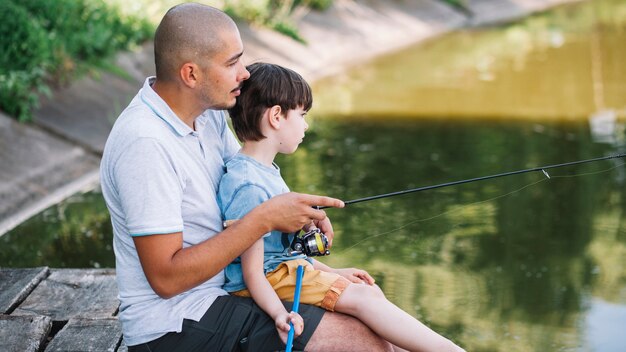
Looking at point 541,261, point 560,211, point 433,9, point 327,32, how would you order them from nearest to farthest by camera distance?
1. point 541,261
2. point 560,211
3. point 327,32
4. point 433,9

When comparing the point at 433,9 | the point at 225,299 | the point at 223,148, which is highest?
the point at 223,148

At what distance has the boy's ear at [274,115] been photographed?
2.93 m

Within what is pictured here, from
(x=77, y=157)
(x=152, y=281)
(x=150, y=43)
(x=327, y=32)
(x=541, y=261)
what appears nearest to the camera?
(x=152, y=281)

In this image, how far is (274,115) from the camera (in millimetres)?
2941

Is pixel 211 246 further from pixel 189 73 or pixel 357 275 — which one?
pixel 357 275

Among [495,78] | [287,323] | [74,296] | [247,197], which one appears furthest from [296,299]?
[495,78]

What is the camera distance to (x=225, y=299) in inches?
109

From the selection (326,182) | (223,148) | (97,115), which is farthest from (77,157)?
(223,148)

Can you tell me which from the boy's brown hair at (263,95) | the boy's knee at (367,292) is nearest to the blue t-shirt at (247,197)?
the boy's brown hair at (263,95)

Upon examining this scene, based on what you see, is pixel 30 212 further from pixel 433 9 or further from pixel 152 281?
pixel 433 9

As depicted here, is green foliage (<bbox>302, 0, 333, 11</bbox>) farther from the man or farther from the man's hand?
the man's hand

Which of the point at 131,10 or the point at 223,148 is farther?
the point at 131,10

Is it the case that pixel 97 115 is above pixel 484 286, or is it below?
below

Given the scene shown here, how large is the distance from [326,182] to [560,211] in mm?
1568
